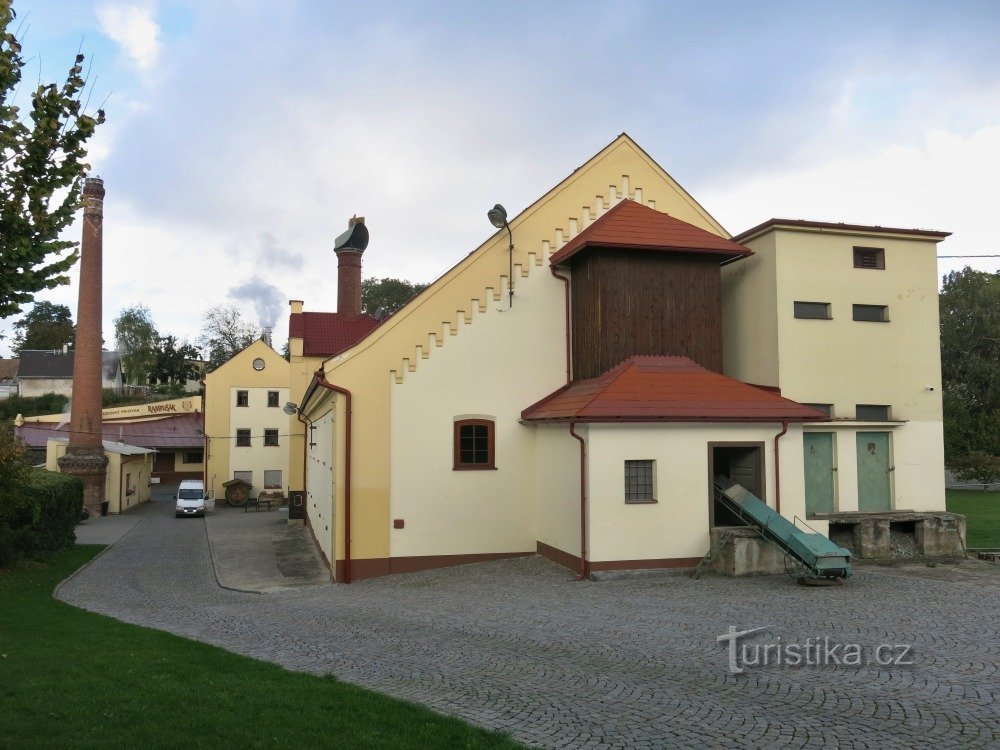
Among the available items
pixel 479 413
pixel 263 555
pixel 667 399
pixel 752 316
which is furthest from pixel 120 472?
pixel 752 316

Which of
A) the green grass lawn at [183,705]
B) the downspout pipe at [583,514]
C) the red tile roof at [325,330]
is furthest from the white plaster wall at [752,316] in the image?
the red tile roof at [325,330]

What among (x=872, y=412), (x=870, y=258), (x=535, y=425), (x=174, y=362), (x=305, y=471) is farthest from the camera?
(x=174, y=362)

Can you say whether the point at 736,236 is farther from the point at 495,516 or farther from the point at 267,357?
the point at 267,357

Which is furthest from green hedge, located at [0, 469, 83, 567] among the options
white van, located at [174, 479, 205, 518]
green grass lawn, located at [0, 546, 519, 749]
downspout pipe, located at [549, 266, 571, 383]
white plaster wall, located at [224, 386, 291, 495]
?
white plaster wall, located at [224, 386, 291, 495]

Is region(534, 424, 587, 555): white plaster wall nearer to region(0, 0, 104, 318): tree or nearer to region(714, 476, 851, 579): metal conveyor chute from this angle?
region(714, 476, 851, 579): metal conveyor chute

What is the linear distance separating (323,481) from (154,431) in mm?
39216

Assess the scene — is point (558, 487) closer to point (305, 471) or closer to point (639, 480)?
point (639, 480)

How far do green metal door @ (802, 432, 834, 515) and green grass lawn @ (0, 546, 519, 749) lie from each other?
Answer: 1271 centimetres

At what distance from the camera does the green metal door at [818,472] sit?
17.3m

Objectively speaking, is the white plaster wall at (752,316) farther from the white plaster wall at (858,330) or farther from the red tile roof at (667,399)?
the red tile roof at (667,399)

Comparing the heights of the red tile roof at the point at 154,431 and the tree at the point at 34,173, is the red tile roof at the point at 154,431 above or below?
below

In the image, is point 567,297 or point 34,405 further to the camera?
point 34,405

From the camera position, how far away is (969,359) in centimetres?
4697

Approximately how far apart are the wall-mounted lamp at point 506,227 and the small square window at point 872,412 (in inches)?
332
